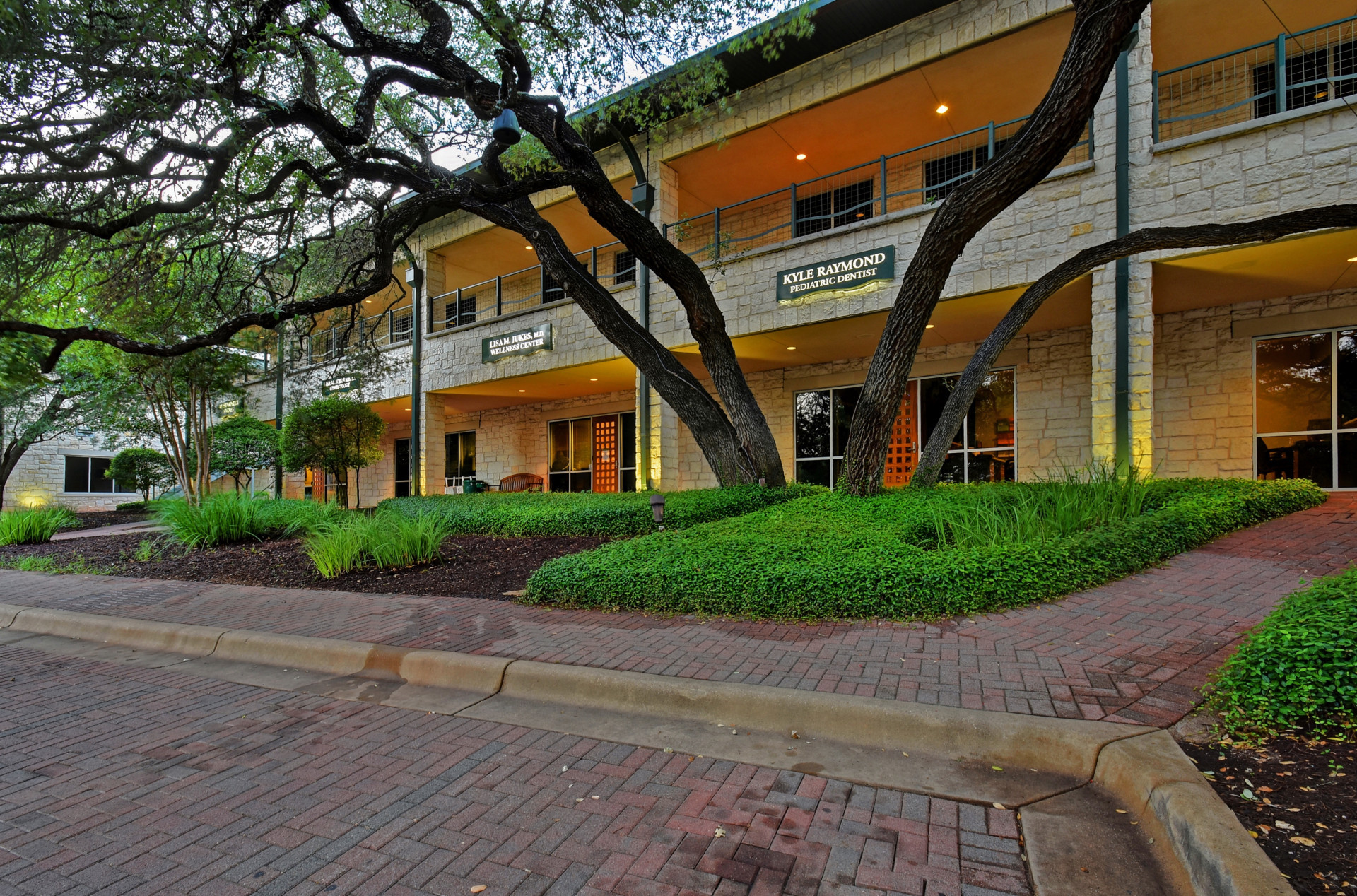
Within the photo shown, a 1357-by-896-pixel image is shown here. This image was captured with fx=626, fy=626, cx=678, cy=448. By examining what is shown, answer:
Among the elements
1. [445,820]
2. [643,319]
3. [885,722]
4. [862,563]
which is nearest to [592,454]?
[643,319]

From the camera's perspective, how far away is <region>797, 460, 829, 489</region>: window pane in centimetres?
1399

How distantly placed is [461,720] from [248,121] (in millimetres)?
7109

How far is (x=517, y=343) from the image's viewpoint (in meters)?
14.9

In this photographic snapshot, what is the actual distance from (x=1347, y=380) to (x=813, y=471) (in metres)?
8.58

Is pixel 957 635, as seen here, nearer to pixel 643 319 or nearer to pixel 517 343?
pixel 643 319

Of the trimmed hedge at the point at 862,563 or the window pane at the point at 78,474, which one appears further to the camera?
the window pane at the point at 78,474

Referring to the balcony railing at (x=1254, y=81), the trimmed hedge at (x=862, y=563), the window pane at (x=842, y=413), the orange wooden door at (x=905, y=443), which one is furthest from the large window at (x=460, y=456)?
the balcony railing at (x=1254, y=81)

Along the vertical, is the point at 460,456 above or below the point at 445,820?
above

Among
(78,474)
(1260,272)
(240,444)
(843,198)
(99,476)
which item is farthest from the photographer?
(99,476)

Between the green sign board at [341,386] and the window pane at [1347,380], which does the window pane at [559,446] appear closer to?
the green sign board at [341,386]

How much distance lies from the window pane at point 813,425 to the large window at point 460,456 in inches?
457

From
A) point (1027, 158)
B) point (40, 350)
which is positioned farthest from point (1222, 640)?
point (40, 350)

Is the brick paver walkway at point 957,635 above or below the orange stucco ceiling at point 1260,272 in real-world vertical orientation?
below

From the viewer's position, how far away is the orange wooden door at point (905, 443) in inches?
514
